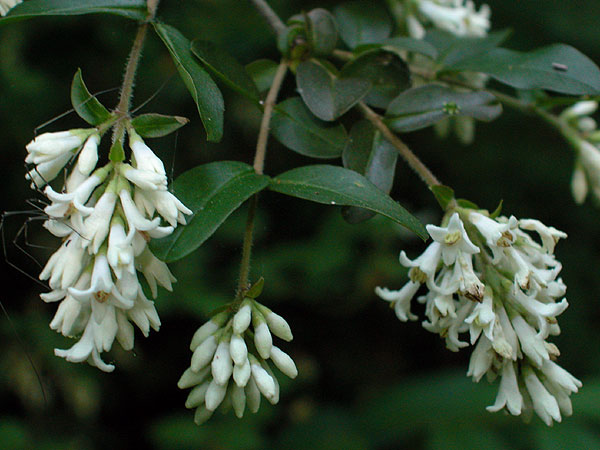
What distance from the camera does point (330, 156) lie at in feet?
6.21

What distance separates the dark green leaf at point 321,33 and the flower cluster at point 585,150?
100 cm

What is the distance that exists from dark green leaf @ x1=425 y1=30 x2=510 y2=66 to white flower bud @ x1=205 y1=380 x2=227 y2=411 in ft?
4.63

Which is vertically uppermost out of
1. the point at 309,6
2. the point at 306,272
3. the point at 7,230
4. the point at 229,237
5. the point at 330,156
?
the point at 330,156

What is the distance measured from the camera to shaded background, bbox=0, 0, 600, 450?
3580mm

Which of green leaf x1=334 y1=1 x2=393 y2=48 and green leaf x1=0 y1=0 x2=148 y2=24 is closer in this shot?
green leaf x1=0 y1=0 x2=148 y2=24

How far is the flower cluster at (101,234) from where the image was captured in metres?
1.37

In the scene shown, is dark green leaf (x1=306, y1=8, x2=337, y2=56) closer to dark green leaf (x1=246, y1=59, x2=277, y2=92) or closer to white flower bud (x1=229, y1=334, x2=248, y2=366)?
dark green leaf (x1=246, y1=59, x2=277, y2=92)

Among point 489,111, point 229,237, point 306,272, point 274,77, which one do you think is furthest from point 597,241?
point 274,77

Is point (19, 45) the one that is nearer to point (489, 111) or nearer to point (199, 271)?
point (199, 271)

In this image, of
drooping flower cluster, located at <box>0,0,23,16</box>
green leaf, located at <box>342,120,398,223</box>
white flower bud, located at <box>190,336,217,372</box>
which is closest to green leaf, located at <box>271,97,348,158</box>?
green leaf, located at <box>342,120,398,223</box>

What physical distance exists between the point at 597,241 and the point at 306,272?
2214mm

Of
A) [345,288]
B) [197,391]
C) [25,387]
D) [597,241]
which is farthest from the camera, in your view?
[597,241]

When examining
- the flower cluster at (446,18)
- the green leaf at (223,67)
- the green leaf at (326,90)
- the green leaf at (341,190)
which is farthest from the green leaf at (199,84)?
the flower cluster at (446,18)

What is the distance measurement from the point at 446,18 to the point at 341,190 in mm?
1393
